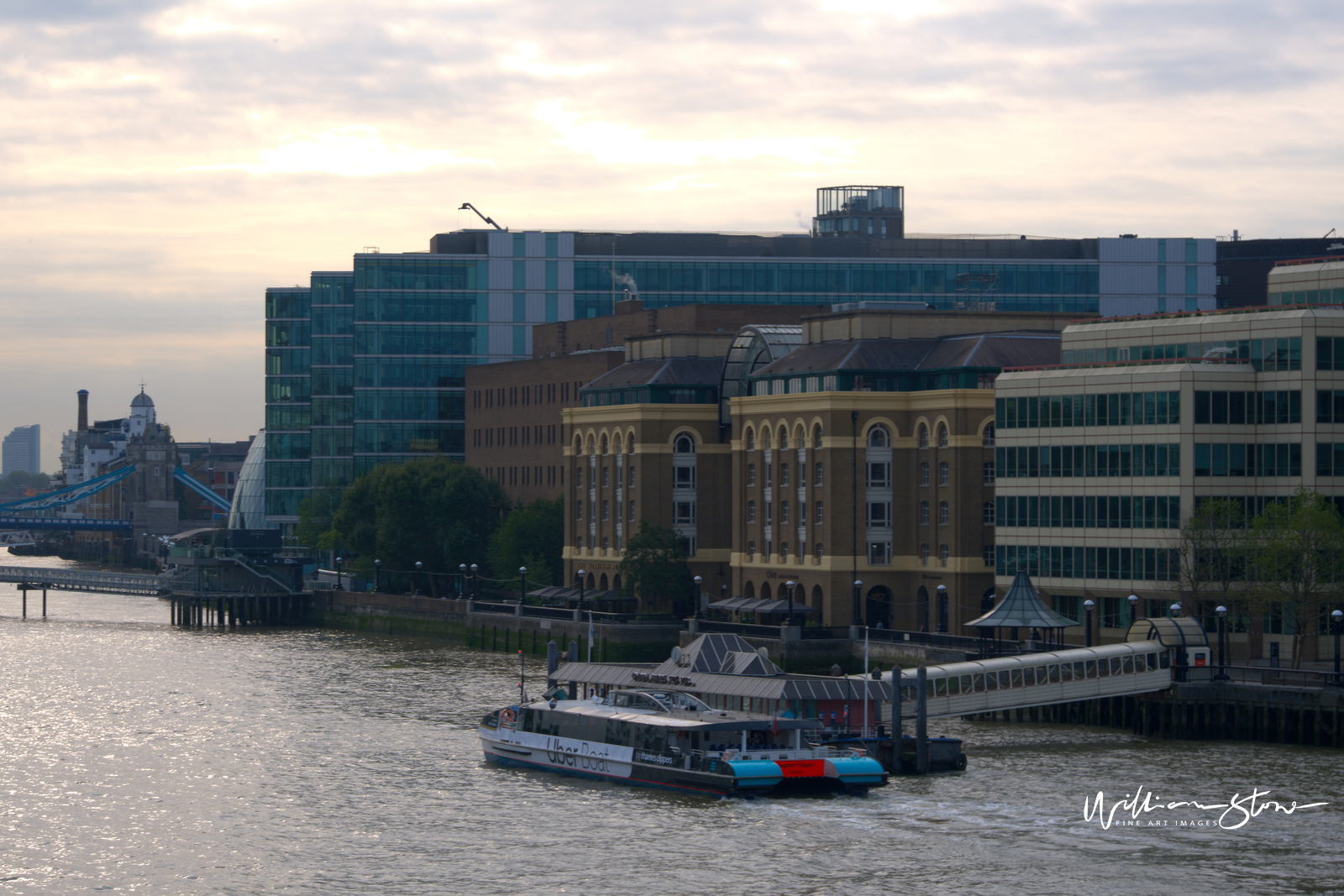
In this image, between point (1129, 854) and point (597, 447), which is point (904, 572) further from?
point (1129, 854)

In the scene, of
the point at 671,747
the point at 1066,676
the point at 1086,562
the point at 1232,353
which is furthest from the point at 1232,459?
the point at 671,747

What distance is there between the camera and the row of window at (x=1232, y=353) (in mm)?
98250

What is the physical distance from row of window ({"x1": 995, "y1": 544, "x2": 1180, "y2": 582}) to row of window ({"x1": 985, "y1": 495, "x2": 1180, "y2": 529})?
3.94 ft

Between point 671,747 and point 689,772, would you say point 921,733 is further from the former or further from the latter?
point 671,747

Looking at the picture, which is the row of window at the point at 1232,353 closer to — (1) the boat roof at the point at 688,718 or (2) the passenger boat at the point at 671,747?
(1) the boat roof at the point at 688,718

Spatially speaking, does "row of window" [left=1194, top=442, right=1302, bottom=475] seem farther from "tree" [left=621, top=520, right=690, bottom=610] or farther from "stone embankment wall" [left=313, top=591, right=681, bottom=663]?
"tree" [left=621, top=520, right=690, bottom=610]

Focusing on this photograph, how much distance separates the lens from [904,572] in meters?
122

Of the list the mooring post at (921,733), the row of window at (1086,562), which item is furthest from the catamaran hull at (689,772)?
the row of window at (1086,562)

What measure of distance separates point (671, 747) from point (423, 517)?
96733 millimetres

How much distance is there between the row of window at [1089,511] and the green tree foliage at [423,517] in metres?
63.0

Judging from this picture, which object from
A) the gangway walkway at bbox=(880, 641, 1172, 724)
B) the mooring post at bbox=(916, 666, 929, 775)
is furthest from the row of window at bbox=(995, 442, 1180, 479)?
the mooring post at bbox=(916, 666, 929, 775)

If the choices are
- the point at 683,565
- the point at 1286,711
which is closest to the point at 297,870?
the point at 1286,711

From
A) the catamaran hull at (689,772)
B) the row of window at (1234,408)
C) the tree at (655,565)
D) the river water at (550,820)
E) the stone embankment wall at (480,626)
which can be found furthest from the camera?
the tree at (655,565)

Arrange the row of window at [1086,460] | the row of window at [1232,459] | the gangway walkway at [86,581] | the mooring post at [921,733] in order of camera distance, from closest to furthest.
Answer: the mooring post at [921,733] → the row of window at [1232,459] → the row of window at [1086,460] → the gangway walkway at [86,581]
